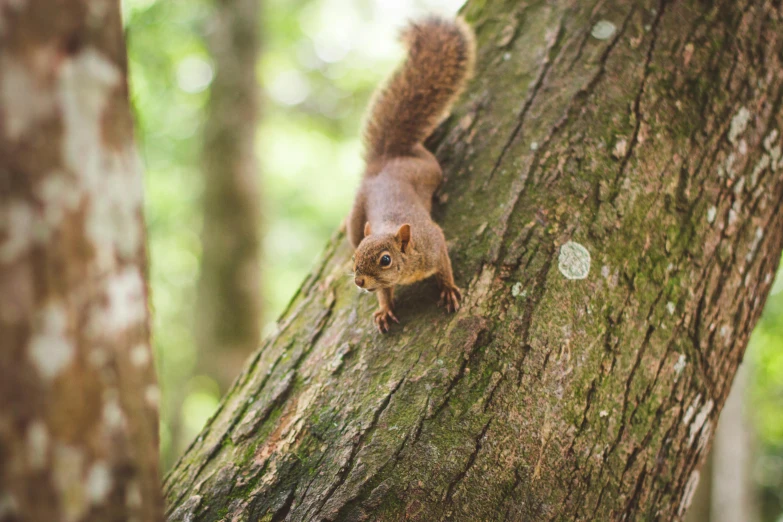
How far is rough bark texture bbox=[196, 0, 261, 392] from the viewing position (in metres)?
5.74

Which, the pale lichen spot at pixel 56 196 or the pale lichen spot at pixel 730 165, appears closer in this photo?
the pale lichen spot at pixel 56 196

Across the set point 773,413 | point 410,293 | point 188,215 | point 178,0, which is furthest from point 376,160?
point 773,413

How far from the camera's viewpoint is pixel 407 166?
283cm

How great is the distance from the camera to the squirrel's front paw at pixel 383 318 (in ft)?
7.34

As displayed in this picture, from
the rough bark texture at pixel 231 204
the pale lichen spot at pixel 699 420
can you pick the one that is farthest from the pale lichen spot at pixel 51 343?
the rough bark texture at pixel 231 204

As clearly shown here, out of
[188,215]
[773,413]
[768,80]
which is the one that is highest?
[768,80]

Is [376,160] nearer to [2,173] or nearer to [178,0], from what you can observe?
[2,173]

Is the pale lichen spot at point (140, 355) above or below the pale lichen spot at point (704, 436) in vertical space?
above

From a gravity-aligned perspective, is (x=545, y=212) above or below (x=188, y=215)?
above

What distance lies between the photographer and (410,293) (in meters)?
2.58

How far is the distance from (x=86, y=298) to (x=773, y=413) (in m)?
14.3

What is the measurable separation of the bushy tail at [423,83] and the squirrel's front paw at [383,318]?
103cm

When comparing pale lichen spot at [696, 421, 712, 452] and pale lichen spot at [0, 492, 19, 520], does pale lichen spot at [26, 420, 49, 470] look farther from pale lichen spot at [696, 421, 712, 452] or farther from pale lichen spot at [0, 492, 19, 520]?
pale lichen spot at [696, 421, 712, 452]

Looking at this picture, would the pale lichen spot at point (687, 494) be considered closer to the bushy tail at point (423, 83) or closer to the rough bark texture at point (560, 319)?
the rough bark texture at point (560, 319)
